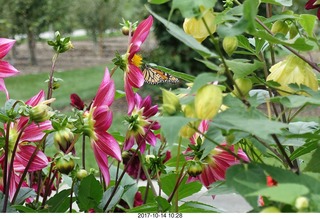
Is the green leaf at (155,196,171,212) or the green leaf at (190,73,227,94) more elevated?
the green leaf at (190,73,227,94)

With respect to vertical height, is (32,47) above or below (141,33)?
above

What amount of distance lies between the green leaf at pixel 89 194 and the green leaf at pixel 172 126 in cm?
28

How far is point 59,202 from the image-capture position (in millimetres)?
702

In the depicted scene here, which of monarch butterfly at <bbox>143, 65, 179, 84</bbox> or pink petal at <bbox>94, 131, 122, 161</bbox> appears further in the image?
monarch butterfly at <bbox>143, 65, 179, 84</bbox>

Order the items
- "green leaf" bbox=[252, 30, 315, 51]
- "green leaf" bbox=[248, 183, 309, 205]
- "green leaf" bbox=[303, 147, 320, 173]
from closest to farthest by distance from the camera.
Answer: "green leaf" bbox=[248, 183, 309, 205]
"green leaf" bbox=[252, 30, 315, 51]
"green leaf" bbox=[303, 147, 320, 173]

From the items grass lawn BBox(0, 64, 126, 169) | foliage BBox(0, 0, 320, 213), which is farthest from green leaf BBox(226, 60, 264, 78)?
grass lawn BBox(0, 64, 126, 169)

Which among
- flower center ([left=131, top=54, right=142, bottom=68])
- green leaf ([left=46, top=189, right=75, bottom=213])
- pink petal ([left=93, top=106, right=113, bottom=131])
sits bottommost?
green leaf ([left=46, top=189, right=75, bottom=213])

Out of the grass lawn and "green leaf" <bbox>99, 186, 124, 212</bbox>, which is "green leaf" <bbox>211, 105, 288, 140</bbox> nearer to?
"green leaf" <bbox>99, 186, 124, 212</bbox>

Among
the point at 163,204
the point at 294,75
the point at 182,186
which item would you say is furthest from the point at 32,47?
the point at 294,75

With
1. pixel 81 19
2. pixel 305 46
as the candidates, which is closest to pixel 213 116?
pixel 305 46

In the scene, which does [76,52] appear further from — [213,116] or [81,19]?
[213,116]

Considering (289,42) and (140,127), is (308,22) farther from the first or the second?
(140,127)

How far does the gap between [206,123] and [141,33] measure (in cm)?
12

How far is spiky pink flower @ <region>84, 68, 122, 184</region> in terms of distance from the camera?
623 millimetres
